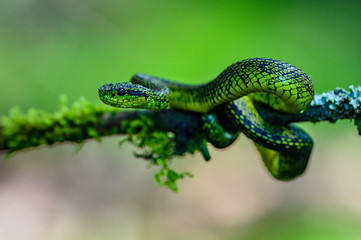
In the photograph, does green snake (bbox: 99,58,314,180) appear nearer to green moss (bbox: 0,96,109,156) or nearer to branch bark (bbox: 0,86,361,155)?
branch bark (bbox: 0,86,361,155)

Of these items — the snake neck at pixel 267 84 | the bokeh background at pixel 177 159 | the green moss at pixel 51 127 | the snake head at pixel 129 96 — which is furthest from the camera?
the bokeh background at pixel 177 159

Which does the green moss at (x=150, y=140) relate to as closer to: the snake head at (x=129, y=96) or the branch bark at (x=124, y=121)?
the branch bark at (x=124, y=121)

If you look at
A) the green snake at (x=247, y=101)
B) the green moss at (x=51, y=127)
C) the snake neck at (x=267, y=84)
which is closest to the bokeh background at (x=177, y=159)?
the green moss at (x=51, y=127)

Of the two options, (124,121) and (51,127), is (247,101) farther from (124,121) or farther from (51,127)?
(51,127)

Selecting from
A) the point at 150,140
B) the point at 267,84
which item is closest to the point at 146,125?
the point at 150,140

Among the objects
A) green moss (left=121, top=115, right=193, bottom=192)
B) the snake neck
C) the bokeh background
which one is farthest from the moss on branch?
the bokeh background

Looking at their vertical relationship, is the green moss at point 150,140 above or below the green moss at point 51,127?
below

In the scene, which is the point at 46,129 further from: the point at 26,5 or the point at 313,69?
the point at 26,5

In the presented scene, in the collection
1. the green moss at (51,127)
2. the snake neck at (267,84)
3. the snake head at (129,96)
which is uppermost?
the green moss at (51,127)

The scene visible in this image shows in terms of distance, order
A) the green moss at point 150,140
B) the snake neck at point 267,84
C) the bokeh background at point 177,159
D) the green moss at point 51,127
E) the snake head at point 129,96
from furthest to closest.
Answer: the bokeh background at point 177,159
the green moss at point 51,127
the green moss at point 150,140
the snake head at point 129,96
the snake neck at point 267,84
